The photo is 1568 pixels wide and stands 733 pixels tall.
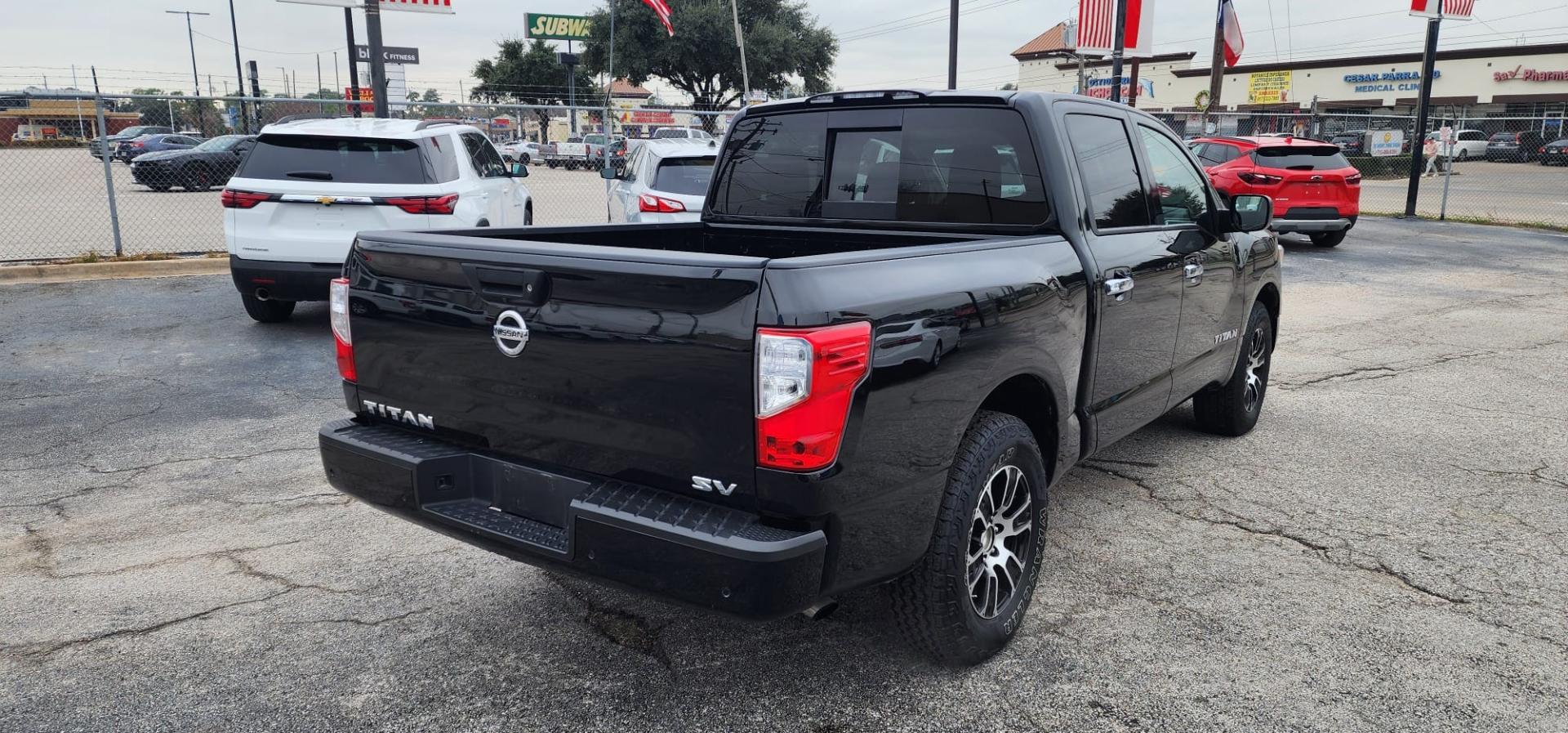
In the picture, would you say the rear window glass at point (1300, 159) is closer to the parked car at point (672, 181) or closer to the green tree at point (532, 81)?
the parked car at point (672, 181)

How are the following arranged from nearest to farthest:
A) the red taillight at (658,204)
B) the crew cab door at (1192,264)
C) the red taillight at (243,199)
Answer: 1. the crew cab door at (1192,264)
2. the red taillight at (243,199)
3. the red taillight at (658,204)

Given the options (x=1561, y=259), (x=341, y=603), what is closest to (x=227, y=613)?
(x=341, y=603)

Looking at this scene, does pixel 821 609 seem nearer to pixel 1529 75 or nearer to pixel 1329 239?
pixel 1329 239

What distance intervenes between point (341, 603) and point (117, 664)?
0.67 m

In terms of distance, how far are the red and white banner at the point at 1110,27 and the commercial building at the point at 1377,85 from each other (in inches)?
994

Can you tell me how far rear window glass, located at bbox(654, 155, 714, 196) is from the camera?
10.0 meters

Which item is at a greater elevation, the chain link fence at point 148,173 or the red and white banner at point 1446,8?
the red and white banner at point 1446,8

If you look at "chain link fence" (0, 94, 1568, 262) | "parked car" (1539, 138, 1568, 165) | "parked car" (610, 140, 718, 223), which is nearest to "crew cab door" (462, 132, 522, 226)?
"parked car" (610, 140, 718, 223)

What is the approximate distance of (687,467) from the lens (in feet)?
8.38

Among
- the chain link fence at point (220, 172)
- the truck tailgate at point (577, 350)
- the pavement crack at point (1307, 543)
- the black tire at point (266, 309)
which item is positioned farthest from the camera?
the chain link fence at point (220, 172)

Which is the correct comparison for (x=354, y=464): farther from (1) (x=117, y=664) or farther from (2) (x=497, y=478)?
(1) (x=117, y=664)

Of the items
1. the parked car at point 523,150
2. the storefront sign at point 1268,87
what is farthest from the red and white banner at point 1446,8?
the storefront sign at point 1268,87

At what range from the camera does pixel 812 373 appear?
235cm

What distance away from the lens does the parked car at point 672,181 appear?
9.84 m
